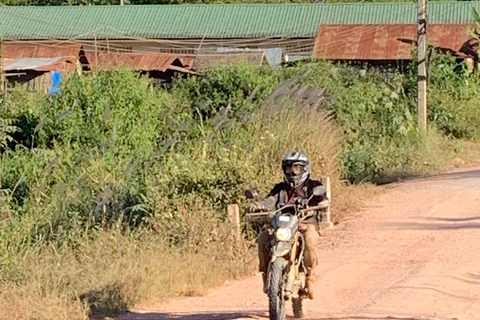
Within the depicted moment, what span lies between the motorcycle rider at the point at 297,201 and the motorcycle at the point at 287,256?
47mm

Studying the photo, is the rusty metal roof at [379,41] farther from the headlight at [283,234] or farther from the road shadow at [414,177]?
the headlight at [283,234]

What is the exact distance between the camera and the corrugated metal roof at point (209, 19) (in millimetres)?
47594

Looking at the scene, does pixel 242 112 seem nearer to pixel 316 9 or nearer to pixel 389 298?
pixel 389 298

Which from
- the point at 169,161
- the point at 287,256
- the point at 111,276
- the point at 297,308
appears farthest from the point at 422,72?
the point at 287,256

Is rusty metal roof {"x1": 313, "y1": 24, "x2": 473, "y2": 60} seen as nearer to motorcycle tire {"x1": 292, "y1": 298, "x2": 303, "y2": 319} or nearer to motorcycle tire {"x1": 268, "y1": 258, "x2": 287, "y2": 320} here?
motorcycle tire {"x1": 292, "y1": 298, "x2": 303, "y2": 319}

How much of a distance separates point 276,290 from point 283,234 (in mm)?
445

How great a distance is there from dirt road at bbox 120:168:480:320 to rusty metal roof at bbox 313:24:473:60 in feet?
65.7

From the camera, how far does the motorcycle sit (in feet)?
25.7

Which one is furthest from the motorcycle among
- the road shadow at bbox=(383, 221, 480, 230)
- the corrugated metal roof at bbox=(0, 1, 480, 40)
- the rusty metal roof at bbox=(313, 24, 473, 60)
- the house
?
the corrugated metal roof at bbox=(0, 1, 480, 40)

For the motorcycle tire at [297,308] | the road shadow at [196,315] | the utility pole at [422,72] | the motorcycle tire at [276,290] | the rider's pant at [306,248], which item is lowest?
the road shadow at [196,315]

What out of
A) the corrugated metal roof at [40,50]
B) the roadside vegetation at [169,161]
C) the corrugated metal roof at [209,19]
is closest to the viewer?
the roadside vegetation at [169,161]

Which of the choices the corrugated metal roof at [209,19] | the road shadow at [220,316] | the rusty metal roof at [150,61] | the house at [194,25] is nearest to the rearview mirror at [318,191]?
the road shadow at [220,316]

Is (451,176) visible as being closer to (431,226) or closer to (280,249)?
(431,226)

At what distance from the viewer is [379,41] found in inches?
1436
